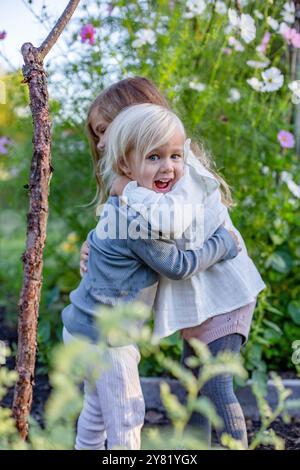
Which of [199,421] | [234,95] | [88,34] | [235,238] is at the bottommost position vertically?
[199,421]

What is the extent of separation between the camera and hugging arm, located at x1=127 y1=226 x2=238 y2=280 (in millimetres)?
1888

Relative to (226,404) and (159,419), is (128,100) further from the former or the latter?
(159,419)

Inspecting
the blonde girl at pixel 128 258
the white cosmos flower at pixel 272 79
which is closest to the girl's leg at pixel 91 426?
the blonde girl at pixel 128 258

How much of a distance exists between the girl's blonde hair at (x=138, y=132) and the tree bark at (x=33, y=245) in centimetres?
33

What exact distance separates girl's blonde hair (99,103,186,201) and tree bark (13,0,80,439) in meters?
0.33

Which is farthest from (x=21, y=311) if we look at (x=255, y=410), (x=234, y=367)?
(x=255, y=410)

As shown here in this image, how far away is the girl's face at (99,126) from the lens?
7.50ft

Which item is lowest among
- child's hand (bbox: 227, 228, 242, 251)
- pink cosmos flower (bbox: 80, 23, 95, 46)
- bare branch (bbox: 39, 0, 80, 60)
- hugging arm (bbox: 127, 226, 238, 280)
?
hugging arm (bbox: 127, 226, 238, 280)

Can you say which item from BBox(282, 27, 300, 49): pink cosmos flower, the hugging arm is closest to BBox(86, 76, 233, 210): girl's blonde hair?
the hugging arm

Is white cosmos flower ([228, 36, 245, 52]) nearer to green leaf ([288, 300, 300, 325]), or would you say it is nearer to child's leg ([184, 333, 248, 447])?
green leaf ([288, 300, 300, 325])

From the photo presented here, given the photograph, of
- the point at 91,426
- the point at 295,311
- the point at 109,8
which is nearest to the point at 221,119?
the point at 109,8

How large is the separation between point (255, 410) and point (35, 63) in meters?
1.77

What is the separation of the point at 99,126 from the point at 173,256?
62 centimetres

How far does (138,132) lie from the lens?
1955mm
